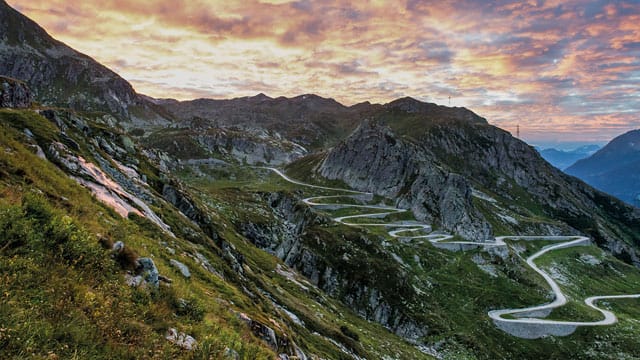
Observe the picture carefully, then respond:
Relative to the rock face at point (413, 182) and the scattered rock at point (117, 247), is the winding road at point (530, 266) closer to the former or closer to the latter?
the rock face at point (413, 182)

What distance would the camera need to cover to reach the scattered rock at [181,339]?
10.2 metres

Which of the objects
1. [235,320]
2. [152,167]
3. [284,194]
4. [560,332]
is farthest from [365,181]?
[235,320]

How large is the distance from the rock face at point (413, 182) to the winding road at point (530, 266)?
7.89 metres

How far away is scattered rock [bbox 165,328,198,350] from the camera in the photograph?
→ 1021 cm

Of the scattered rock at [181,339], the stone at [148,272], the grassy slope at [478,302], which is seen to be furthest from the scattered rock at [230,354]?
the grassy slope at [478,302]

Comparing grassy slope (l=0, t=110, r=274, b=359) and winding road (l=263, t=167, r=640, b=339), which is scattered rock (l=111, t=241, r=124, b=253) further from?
winding road (l=263, t=167, r=640, b=339)

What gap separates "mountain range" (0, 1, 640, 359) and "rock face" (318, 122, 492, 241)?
793 mm

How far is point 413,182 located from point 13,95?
146 metres

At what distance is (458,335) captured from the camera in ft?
242

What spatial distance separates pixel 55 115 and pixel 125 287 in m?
35.8

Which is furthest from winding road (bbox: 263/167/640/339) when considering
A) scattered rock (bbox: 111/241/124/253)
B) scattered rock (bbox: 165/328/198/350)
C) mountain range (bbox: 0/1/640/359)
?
scattered rock (bbox: 111/241/124/253)

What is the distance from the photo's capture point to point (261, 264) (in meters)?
55.7

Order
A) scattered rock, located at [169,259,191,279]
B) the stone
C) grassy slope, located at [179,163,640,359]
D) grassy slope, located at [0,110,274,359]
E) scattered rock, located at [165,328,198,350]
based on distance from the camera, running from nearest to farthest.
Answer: grassy slope, located at [0,110,274,359] < scattered rock, located at [165,328,198,350] < the stone < scattered rock, located at [169,259,191,279] < grassy slope, located at [179,163,640,359]

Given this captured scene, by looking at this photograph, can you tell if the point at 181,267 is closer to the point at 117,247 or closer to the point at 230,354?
the point at 117,247
